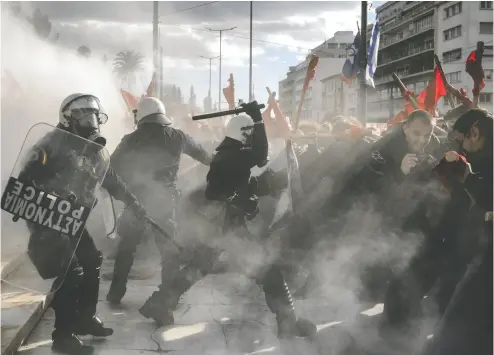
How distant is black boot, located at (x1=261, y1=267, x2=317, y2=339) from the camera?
152 inches

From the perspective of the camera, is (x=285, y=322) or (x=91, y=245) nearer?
(x=91, y=245)

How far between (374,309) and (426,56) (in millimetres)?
48478

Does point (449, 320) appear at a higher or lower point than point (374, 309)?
higher

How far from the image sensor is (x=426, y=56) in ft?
163

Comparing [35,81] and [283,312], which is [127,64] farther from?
[283,312]

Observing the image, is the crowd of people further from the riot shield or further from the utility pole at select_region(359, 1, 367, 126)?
the utility pole at select_region(359, 1, 367, 126)

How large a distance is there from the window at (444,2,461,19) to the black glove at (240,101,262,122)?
42.6m

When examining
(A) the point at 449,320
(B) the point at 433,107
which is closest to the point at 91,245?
(A) the point at 449,320

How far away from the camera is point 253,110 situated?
3824 mm

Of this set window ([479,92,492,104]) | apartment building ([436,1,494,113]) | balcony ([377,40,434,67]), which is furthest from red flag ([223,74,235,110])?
balcony ([377,40,434,67])

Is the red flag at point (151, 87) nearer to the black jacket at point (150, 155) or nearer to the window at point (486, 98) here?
the black jacket at point (150, 155)

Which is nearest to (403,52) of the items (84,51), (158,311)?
(84,51)

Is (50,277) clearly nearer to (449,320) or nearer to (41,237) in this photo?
(41,237)

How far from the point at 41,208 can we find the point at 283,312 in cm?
172
